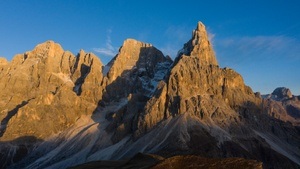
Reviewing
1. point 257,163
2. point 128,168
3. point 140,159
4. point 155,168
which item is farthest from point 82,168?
point 257,163

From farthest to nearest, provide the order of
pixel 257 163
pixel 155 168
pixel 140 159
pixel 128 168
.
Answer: pixel 140 159, pixel 128 168, pixel 155 168, pixel 257 163

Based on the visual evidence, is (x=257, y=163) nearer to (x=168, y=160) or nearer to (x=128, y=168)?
(x=168, y=160)

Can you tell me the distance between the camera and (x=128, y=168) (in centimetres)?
5812

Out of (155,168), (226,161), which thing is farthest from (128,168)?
(226,161)

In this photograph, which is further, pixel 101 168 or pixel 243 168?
pixel 101 168

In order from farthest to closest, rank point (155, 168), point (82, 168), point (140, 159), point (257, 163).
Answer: point (82, 168)
point (140, 159)
point (155, 168)
point (257, 163)

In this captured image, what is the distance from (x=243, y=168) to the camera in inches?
1405

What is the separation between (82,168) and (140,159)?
21.7m

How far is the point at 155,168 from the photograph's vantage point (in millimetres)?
37656

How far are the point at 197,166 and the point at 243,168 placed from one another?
4207 millimetres

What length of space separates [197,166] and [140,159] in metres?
31.7

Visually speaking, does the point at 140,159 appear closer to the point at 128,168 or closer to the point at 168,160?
the point at 128,168

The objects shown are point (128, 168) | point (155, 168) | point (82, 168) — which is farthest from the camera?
point (82, 168)

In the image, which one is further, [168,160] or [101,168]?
[101,168]
